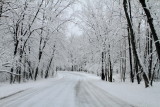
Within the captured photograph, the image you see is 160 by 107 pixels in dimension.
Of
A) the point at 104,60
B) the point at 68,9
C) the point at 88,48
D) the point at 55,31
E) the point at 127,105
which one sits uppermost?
the point at 68,9

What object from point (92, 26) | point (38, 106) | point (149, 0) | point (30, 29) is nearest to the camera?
point (38, 106)

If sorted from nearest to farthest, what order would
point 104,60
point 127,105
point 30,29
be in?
point 127,105
point 30,29
point 104,60

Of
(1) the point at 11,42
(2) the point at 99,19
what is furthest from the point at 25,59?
(2) the point at 99,19

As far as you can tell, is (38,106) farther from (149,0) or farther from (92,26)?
(92,26)

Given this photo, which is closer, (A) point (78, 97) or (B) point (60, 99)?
(B) point (60, 99)

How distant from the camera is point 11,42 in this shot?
28.7m

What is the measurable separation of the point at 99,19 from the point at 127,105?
84.7 feet

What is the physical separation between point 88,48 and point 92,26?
193 inches

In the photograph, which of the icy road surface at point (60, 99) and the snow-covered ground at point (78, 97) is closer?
the icy road surface at point (60, 99)

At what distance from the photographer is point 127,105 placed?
33.0 feet

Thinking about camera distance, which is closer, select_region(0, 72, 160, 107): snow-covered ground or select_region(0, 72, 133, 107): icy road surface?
select_region(0, 72, 133, 107): icy road surface

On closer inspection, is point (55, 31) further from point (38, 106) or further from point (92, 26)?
point (38, 106)

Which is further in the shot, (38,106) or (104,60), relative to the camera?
(104,60)

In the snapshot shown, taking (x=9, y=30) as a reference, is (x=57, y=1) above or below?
above
